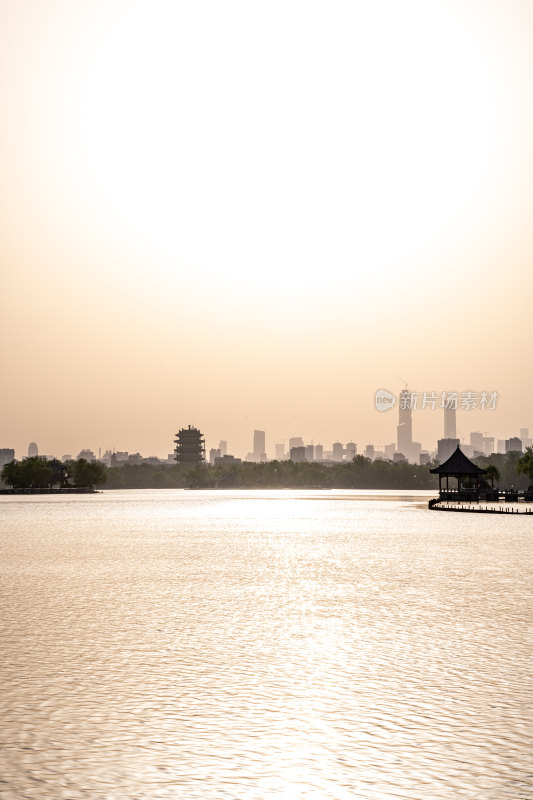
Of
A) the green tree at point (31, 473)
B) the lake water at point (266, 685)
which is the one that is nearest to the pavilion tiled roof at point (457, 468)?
the lake water at point (266, 685)

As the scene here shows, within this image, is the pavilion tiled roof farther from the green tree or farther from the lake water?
the green tree

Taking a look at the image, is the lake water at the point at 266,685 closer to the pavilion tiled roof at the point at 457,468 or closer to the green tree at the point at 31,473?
the pavilion tiled roof at the point at 457,468

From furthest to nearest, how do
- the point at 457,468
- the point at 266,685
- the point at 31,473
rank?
the point at 31,473, the point at 457,468, the point at 266,685

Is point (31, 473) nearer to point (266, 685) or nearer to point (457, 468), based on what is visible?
point (457, 468)

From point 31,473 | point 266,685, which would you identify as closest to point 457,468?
point 266,685

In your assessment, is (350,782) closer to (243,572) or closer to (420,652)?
(420,652)

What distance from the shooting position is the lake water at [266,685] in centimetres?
842

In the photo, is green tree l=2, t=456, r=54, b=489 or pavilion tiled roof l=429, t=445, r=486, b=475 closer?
pavilion tiled roof l=429, t=445, r=486, b=475

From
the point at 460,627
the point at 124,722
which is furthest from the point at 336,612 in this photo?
the point at 124,722

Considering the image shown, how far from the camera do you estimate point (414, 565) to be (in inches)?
1184

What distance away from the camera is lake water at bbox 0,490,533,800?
8.42 meters

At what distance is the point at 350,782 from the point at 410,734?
1781mm

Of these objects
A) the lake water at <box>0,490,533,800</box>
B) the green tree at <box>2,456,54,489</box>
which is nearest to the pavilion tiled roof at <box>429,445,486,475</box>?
the lake water at <box>0,490,533,800</box>

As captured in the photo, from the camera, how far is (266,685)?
12.3 metres
